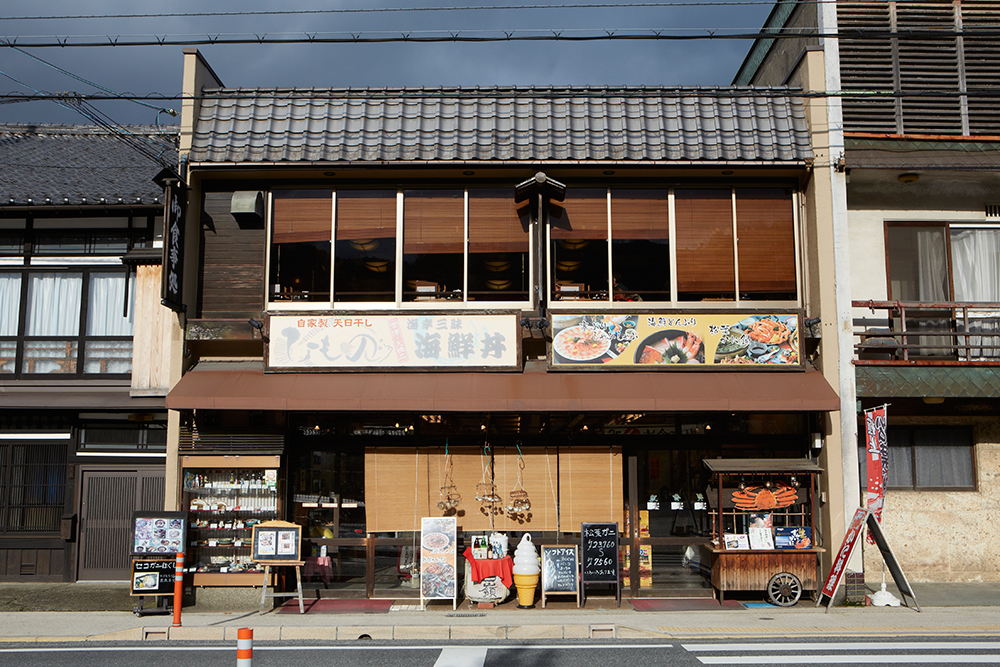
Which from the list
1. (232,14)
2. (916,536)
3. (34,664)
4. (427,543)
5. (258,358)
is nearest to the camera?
(34,664)

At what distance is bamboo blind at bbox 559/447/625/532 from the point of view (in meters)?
13.0

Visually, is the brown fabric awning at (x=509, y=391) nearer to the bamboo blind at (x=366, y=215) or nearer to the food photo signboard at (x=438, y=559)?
the food photo signboard at (x=438, y=559)

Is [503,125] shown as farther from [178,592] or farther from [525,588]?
[178,592]

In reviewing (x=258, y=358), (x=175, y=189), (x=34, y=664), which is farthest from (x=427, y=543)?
(x=175, y=189)

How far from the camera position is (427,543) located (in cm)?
1252

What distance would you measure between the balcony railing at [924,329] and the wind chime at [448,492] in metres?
7.33

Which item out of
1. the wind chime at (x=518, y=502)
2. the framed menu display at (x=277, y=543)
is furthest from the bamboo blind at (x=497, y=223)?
the framed menu display at (x=277, y=543)

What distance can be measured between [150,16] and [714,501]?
11.4 metres

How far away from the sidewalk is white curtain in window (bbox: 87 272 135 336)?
195 inches

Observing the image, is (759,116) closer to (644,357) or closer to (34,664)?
(644,357)

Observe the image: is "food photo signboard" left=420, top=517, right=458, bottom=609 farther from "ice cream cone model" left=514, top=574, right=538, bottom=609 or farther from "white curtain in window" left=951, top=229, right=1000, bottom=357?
"white curtain in window" left=951, top=229, right=1000, bottom=357

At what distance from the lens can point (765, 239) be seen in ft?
45.4

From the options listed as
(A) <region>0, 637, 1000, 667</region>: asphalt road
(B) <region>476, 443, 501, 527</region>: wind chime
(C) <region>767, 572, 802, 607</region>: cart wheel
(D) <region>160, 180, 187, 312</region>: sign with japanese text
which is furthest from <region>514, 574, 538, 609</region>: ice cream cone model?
(D) <region>160, 180, 187, 312</region>: sign with japanese text

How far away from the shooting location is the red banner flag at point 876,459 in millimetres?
12383
